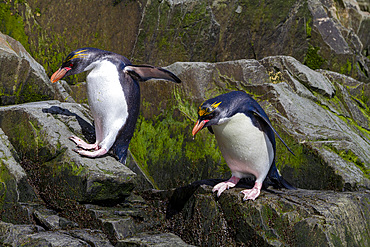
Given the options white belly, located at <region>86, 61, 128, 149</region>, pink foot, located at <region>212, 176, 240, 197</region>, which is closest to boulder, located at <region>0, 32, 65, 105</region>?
white belly, located at <region>86, 61, 128, 149</region>

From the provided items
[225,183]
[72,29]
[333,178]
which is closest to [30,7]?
[72,29]

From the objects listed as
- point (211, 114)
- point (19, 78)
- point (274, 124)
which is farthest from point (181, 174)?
point (19, 78)

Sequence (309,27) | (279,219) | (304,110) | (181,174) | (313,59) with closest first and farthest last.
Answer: (279,219) < (181,174) < (304,110) < (309,27) < (313,59)

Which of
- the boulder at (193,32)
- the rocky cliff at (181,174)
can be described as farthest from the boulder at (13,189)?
the boulder at (193,32)

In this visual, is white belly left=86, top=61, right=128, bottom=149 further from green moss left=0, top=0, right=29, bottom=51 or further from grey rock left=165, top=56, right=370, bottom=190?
green moss left=0, top=0, right=29, bottom=51

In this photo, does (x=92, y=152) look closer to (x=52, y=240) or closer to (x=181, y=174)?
(x=52, y=240)

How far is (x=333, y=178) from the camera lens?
4.73 m

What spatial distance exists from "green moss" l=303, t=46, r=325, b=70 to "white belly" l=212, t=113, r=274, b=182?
15.7 ft

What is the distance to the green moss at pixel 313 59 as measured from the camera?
8078 millimetres

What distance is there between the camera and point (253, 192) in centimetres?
358

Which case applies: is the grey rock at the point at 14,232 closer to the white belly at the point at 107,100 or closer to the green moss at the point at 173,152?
the white belly at the point at 107,100

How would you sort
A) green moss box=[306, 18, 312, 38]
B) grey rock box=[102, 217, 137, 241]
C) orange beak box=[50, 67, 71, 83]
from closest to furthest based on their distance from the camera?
grey rock box=[102, 217, 137, 241], orange beak box=[50, 67, 71, 83], green moss box=[306, 18, 312, 38]

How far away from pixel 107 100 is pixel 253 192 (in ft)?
5.21

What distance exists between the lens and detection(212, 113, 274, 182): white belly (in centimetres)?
360
